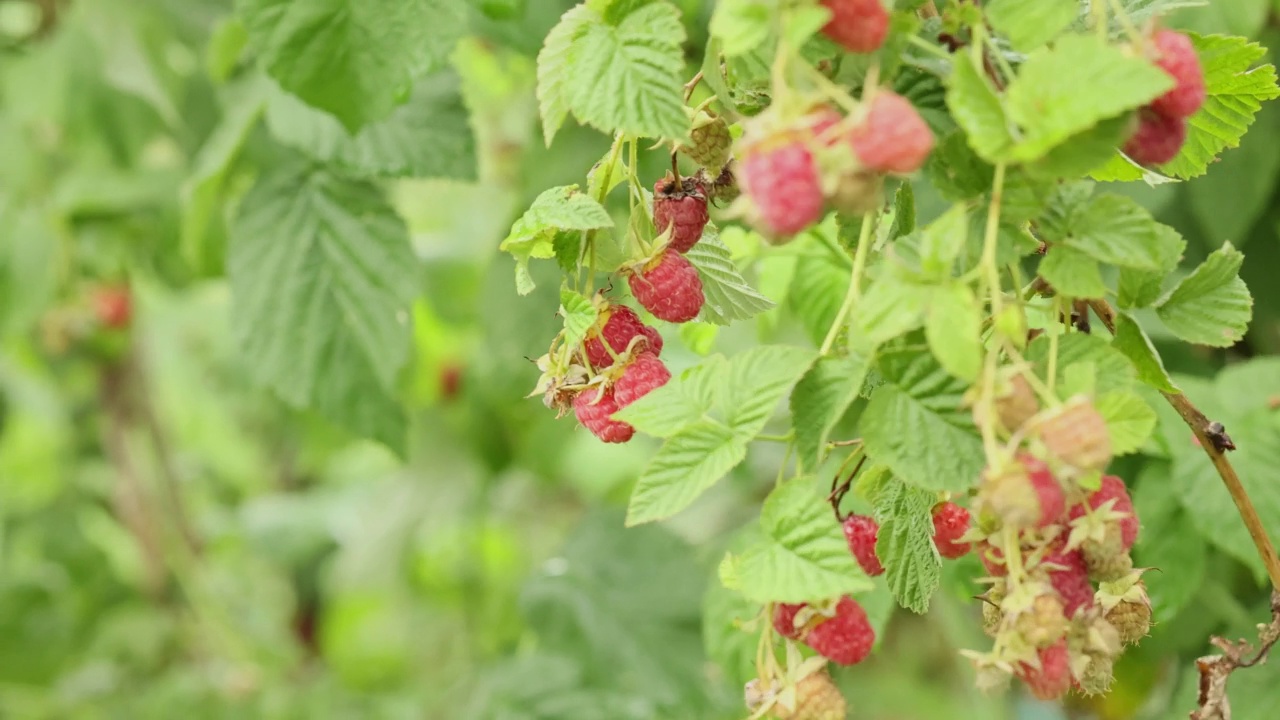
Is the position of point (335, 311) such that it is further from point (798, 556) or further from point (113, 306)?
point (113, 306)

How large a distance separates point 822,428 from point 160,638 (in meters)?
1.56

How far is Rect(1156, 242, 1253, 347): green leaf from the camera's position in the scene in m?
0.38

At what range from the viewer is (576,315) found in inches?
14.4

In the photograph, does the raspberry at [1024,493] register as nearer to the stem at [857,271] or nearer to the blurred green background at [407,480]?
the stem at [857,271]

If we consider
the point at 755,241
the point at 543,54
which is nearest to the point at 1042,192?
the point at 543,54

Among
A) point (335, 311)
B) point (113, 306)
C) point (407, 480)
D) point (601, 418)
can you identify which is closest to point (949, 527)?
point (601, 418)

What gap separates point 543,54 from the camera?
1.33 feet

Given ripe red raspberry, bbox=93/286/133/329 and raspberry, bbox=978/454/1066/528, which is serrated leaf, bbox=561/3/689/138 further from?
ripe red raspberry, bbox=93/286/133/329

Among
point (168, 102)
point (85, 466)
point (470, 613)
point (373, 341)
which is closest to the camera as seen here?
point (373, 341)

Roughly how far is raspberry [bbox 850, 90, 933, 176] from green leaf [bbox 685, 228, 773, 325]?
145mm

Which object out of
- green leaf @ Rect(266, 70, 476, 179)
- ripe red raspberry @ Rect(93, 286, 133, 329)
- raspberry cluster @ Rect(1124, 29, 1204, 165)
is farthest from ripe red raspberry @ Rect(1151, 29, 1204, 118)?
ripe red raspberry @ Rect(93, 286, 133, 329)

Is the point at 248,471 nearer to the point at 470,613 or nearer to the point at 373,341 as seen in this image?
the point at 470,613

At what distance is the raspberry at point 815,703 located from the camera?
Answer: 13.0 inches

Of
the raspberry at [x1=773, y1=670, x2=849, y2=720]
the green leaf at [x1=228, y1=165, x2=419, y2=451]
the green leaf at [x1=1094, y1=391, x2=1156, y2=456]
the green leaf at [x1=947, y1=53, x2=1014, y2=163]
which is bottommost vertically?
the green leaf at [x1=228, y1=165, x2=419, y2=451]
